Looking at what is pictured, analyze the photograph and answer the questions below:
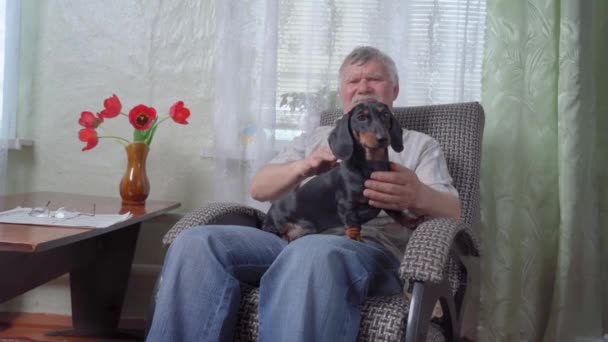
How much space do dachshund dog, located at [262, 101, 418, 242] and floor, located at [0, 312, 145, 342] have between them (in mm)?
1051

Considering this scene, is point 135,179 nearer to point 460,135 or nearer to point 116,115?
point 116,115

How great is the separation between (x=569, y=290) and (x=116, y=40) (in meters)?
1.99

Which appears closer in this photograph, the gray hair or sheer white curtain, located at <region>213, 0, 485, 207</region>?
the gray hair

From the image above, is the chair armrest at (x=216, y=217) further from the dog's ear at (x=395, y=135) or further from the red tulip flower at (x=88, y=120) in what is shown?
the red tulip flower at (x=88, y=120)

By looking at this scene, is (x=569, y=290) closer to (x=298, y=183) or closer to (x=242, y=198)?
(x=298, y=183)

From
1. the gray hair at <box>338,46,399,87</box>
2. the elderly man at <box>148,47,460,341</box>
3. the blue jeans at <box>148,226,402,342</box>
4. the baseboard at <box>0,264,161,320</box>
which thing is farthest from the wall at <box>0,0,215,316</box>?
the blue jeans at <box>148,226,402,342</box>

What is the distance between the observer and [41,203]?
180 cm

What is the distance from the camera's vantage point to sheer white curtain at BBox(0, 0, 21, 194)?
85.4 inches

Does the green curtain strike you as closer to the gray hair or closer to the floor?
the gray hair

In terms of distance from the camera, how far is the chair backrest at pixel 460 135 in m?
1.71

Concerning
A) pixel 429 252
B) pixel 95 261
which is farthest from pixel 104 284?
pixel 429 252

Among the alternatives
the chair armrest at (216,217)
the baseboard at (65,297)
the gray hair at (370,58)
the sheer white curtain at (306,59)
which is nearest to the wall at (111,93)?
the baseboard at (65,297)

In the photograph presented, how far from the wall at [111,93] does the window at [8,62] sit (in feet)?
0.19

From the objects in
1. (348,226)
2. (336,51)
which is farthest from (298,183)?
(336,51)
